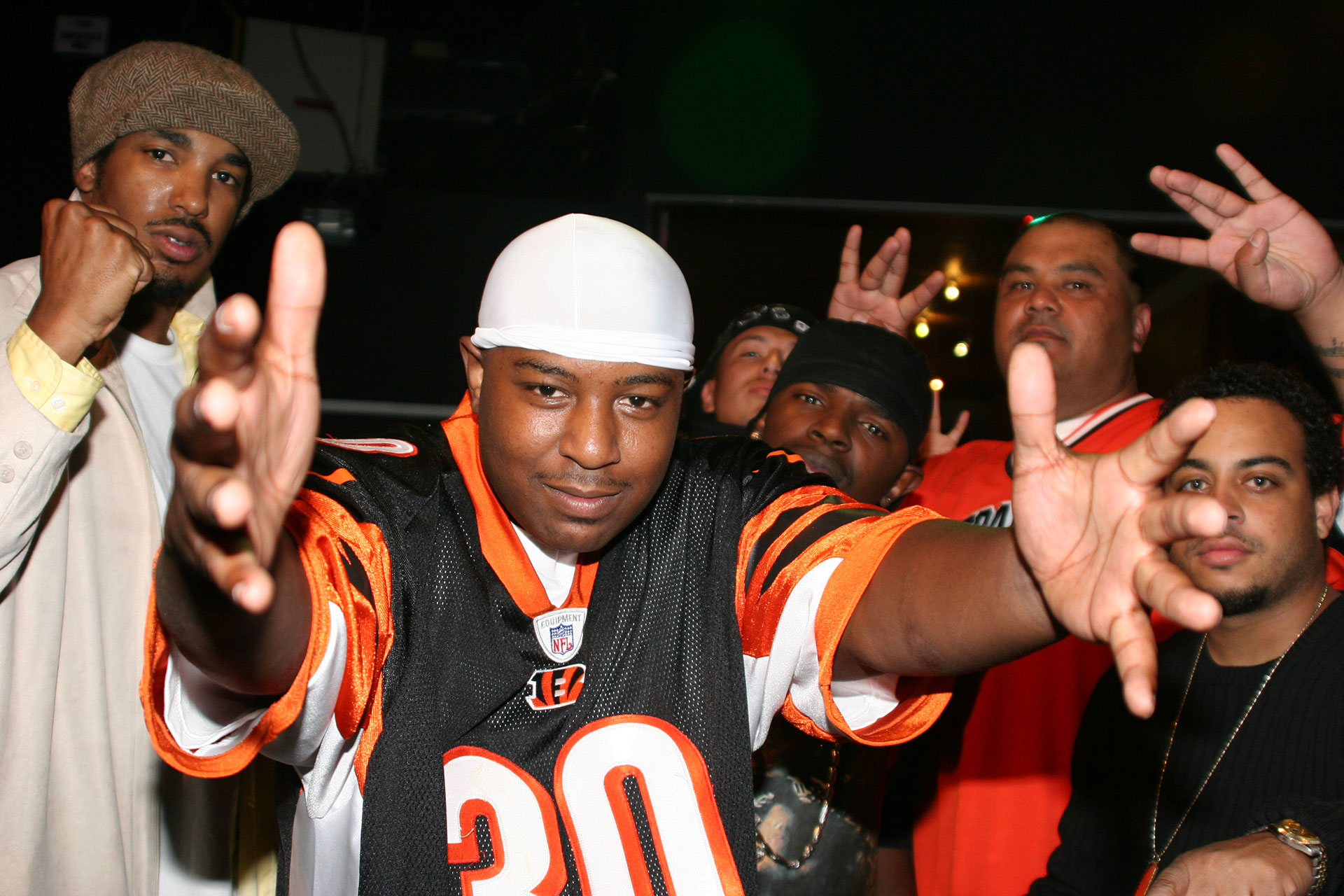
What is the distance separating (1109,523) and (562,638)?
840 millimetres

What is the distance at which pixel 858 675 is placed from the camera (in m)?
1.37

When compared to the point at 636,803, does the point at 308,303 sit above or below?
above

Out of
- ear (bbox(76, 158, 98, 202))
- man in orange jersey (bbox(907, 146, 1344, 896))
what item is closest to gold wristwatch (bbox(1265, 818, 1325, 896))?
man in orange jersey (bbox(907, 146, 1344, 896))

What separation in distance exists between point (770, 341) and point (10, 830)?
221cm

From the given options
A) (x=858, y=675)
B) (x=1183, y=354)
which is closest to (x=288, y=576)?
Result: (x=858, y=675)

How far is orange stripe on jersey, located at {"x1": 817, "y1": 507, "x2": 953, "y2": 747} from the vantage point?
1.27 m

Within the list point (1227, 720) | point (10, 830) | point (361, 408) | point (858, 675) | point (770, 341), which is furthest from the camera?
point (361, 408)

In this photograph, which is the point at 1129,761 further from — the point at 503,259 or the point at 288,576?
the point at 288,576

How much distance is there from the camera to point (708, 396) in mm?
3227

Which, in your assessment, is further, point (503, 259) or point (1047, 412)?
point (503, 259)

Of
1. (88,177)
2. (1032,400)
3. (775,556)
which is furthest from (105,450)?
(1032,400)

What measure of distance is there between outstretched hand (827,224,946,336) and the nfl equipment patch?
4.88ft

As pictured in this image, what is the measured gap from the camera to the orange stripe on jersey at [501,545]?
1.48m

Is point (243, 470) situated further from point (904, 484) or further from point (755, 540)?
point (904, 484)
